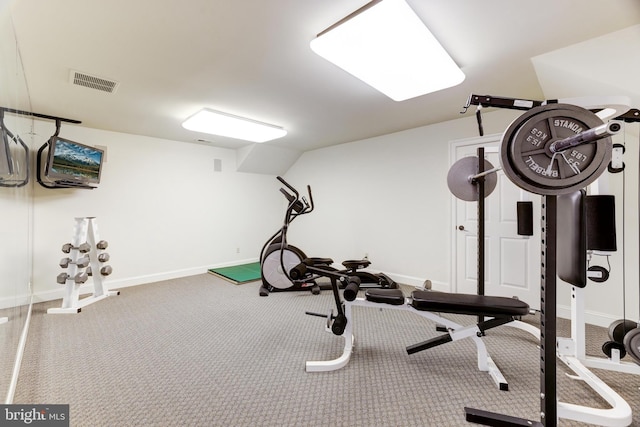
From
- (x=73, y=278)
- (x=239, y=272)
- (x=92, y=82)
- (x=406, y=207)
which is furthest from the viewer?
(x=239, y=272)

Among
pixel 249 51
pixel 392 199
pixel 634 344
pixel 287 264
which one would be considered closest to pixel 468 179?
pixel 634 344

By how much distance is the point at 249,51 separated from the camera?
1943 millimetres

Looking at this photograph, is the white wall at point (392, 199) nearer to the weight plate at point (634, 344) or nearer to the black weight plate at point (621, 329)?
the black weight plate at point (621, 329)

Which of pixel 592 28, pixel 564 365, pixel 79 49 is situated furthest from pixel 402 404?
pixel 79 49

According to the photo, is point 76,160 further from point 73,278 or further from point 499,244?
point 499,244

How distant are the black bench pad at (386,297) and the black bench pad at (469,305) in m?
0.11

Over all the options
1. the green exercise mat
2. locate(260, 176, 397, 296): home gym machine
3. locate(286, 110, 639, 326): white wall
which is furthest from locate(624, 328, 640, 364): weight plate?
the green exercise mat

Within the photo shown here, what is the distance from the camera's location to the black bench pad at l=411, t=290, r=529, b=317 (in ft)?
5.45

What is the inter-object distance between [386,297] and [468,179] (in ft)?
4.41

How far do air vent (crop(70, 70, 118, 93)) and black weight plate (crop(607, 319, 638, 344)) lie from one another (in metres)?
4.41

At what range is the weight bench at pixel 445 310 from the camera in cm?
169

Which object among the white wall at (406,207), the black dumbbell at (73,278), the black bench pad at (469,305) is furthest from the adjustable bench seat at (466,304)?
the black dumbbell at (73,278)

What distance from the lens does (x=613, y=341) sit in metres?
1.80

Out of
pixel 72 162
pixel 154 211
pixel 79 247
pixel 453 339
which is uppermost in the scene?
pixel 72 162
